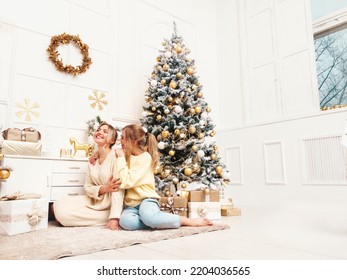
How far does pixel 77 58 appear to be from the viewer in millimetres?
3262

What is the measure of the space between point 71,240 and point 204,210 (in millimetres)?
1225

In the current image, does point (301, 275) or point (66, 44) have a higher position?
point (66, 44)

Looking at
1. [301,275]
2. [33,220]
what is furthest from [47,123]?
[301,275]

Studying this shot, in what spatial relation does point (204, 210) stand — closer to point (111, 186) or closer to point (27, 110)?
point (111, 186)

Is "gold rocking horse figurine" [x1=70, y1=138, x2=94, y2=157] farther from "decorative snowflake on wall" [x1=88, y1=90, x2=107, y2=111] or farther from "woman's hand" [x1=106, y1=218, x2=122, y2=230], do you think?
"woman's hand" [x1=106, y1=218, x2=122, y2=230]

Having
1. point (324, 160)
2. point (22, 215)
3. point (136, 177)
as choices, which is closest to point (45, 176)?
point (22, 215)

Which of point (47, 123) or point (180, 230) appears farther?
point (47, 123)

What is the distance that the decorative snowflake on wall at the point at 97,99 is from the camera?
3.30 metres

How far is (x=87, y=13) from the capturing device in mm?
3402

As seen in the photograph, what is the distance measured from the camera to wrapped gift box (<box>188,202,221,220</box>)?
2500 mm

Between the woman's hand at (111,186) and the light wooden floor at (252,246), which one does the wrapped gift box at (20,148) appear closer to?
the woman's hand at (111,186)

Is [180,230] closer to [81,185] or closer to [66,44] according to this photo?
[81,185]

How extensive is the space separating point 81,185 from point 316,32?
3.53m

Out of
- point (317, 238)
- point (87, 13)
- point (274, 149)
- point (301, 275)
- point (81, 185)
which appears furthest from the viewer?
point (274, 149)
